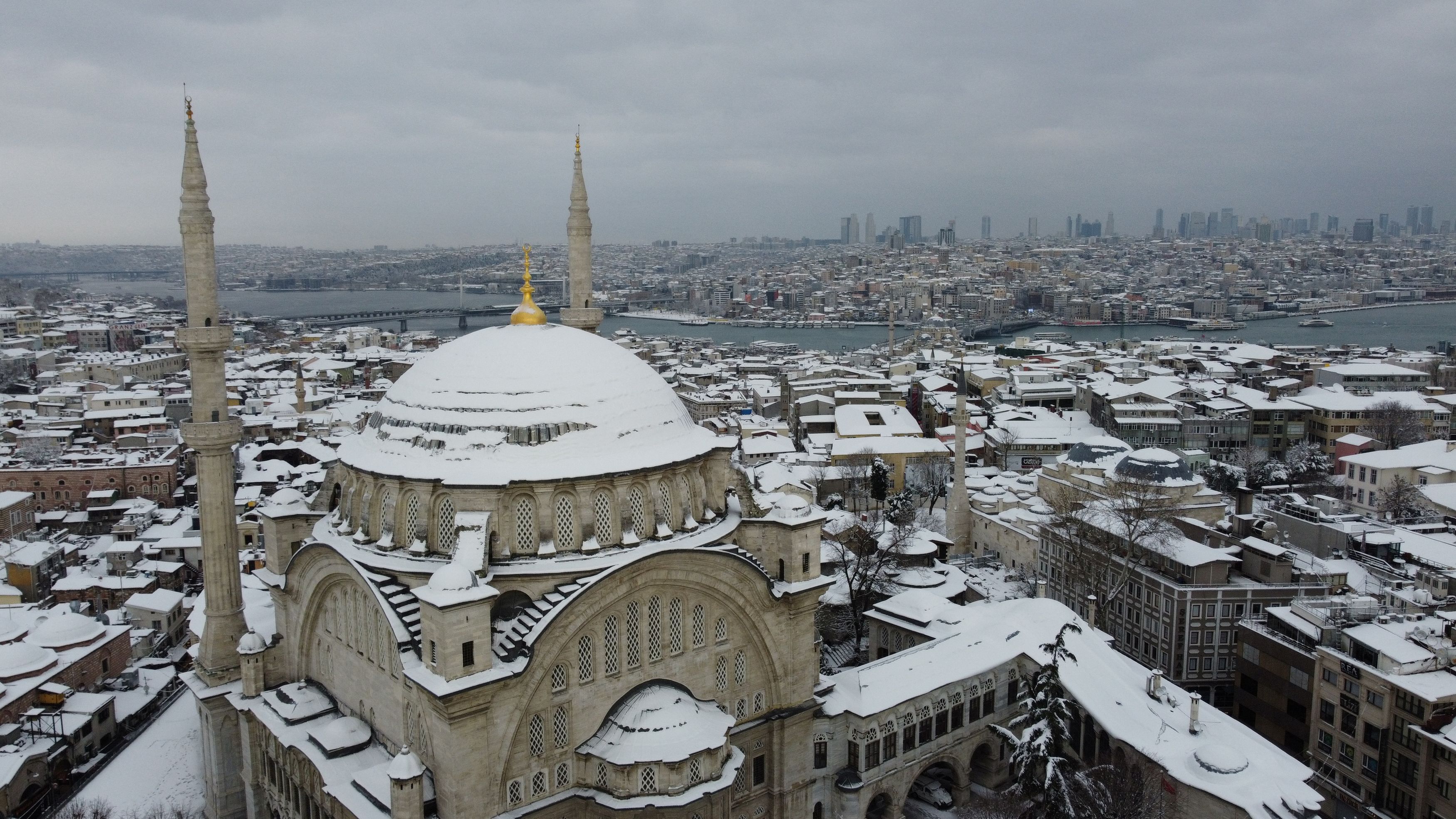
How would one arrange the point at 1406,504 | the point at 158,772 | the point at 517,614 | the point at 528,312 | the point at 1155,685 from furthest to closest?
the point at 1406,504, the point at 158,772, the point at 1155,685, the point at 528,312, the point at 517,614

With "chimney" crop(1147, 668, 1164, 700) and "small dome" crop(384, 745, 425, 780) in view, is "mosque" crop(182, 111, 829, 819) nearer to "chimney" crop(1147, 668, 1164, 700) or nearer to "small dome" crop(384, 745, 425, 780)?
"small dome" crop(384, 745, 425, 780)

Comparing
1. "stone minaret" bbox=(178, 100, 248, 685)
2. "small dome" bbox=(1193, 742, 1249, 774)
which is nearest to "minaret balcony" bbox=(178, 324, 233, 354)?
"stone minaret" bbox=(178, 100, 248, 685)

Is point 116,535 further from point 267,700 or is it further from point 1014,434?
point 1014,434

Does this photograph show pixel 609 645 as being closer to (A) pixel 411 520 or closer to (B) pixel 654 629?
(B) pixel 654 629

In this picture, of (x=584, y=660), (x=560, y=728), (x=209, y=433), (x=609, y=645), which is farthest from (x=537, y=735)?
(x=209, y=433)

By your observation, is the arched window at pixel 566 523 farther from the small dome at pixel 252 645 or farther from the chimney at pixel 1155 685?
the chimney at pixel 1155 685

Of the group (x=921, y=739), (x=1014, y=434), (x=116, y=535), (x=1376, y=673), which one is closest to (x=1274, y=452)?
(x=1014, y=434)
